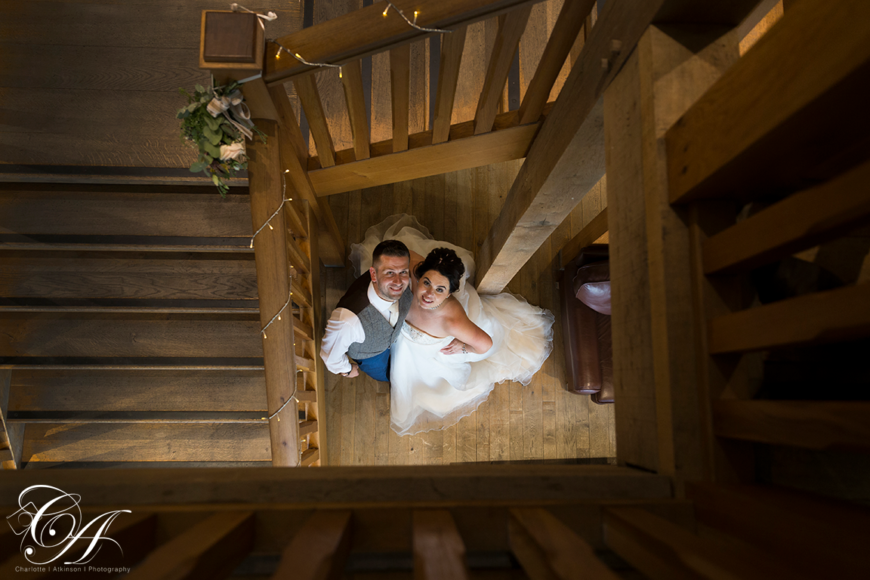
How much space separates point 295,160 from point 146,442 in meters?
2.36

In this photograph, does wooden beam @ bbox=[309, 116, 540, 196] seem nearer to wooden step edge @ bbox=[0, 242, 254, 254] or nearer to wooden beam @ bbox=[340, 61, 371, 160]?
wooden beam @ bbox=[340, 61, 371, 160]

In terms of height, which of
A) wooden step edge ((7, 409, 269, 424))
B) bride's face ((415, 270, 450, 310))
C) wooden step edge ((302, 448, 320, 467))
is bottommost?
wooden step edge ((302, 448, 320, 467))

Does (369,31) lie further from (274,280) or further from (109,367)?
(109,367)

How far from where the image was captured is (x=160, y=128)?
2365 millimetres

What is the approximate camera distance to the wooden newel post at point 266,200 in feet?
4.62

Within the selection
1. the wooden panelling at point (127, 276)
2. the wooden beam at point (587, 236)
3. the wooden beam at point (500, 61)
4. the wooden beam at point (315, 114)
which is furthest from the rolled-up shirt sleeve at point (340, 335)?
the wooden beam at point (587, 236)

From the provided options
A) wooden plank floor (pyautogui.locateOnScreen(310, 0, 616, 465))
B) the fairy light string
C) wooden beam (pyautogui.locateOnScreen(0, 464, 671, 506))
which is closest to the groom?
wooden plank floor (pyautogui.locateOnScreen(310, 0, 616, 465))

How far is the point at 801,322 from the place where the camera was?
664 mm

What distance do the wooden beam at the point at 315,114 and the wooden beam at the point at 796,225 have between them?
4.99 feet

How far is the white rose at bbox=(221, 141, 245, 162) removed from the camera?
1.65 metres

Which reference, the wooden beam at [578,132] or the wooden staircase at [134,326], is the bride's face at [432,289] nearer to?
the wooden beam at [578,132]

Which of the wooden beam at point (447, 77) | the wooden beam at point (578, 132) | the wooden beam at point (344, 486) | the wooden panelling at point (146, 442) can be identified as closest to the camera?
the wooden beam at point (344, 486)

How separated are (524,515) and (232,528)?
53 centimetres

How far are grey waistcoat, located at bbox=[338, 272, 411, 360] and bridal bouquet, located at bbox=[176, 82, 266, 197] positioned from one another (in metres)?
1.19
